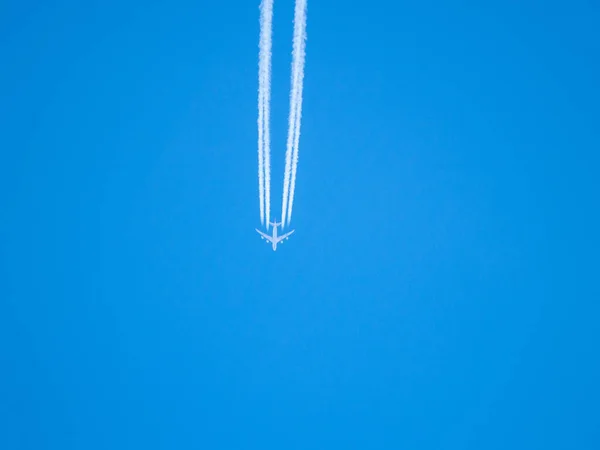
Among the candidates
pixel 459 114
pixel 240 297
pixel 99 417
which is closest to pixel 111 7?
pixel 240 297

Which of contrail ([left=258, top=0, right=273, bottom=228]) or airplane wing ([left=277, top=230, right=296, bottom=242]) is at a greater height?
contrail ([left=258, top=0, right=273, bottom=228])

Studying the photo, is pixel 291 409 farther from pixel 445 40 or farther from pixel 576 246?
pixel 445 40

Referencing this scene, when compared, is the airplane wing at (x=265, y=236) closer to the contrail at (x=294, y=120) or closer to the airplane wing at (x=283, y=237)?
the airplane wing at (x=283, y=237)

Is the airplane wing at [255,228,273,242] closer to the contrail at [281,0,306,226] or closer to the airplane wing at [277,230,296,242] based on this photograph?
the airplane wing at [277,230,296,242]

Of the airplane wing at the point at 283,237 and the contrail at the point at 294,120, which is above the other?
the contrail at the point at 294,120

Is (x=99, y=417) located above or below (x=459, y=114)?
below

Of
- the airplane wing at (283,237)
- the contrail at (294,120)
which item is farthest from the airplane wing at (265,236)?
the contrail at (294,120)

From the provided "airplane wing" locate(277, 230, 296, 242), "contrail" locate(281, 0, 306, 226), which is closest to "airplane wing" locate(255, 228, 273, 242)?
"airplane wing" locate(277, 230, 296, 242)

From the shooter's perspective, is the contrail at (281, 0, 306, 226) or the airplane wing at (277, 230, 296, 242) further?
the airplane wing at (277, 230, 296, 242)
